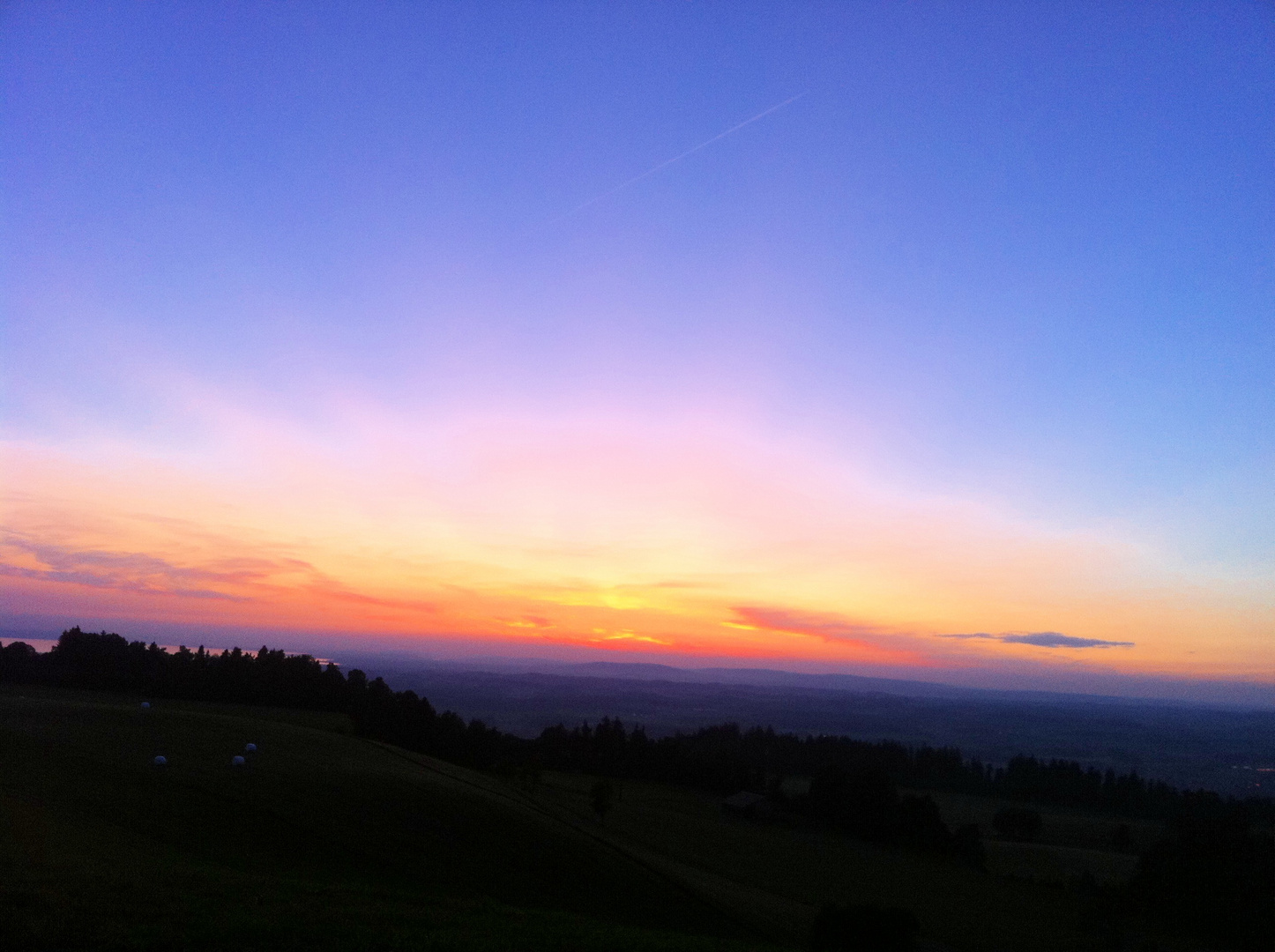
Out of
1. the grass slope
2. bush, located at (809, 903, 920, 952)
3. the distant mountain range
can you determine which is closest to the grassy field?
the grass slope

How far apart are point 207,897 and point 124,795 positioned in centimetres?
1775

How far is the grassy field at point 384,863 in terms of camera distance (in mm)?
12828

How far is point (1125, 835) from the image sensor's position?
68000 mm

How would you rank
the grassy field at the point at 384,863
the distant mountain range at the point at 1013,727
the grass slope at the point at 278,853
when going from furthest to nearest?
the distant mountain range at the point at 1013,727 → the grassy field at the point at 384,863 → the grass slope at the point at 278,853

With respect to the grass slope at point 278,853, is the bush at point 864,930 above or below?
below

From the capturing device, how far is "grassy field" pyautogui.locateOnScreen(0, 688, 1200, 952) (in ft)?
42.1

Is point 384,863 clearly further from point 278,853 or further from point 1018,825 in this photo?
point 1018,825

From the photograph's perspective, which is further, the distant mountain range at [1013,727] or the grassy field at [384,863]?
the distant mountain range at [1013,727]

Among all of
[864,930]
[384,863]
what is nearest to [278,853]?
[384,863]

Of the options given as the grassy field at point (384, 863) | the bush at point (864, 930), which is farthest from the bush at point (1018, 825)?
the bush at point (864, 930)

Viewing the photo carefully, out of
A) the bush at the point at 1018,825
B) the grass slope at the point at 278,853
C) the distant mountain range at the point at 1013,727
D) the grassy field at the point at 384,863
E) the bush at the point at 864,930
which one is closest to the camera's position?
the grass slope at the point at 278,853

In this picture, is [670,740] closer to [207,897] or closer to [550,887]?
[550,887]

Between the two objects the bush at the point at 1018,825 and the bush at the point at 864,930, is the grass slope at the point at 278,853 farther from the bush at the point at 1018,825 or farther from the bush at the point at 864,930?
the bush at the point at 1018,825

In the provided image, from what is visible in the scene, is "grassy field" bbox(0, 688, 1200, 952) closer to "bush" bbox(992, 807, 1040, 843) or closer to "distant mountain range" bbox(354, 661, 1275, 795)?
"bush" bbox(992, 807, 1040, 843)
